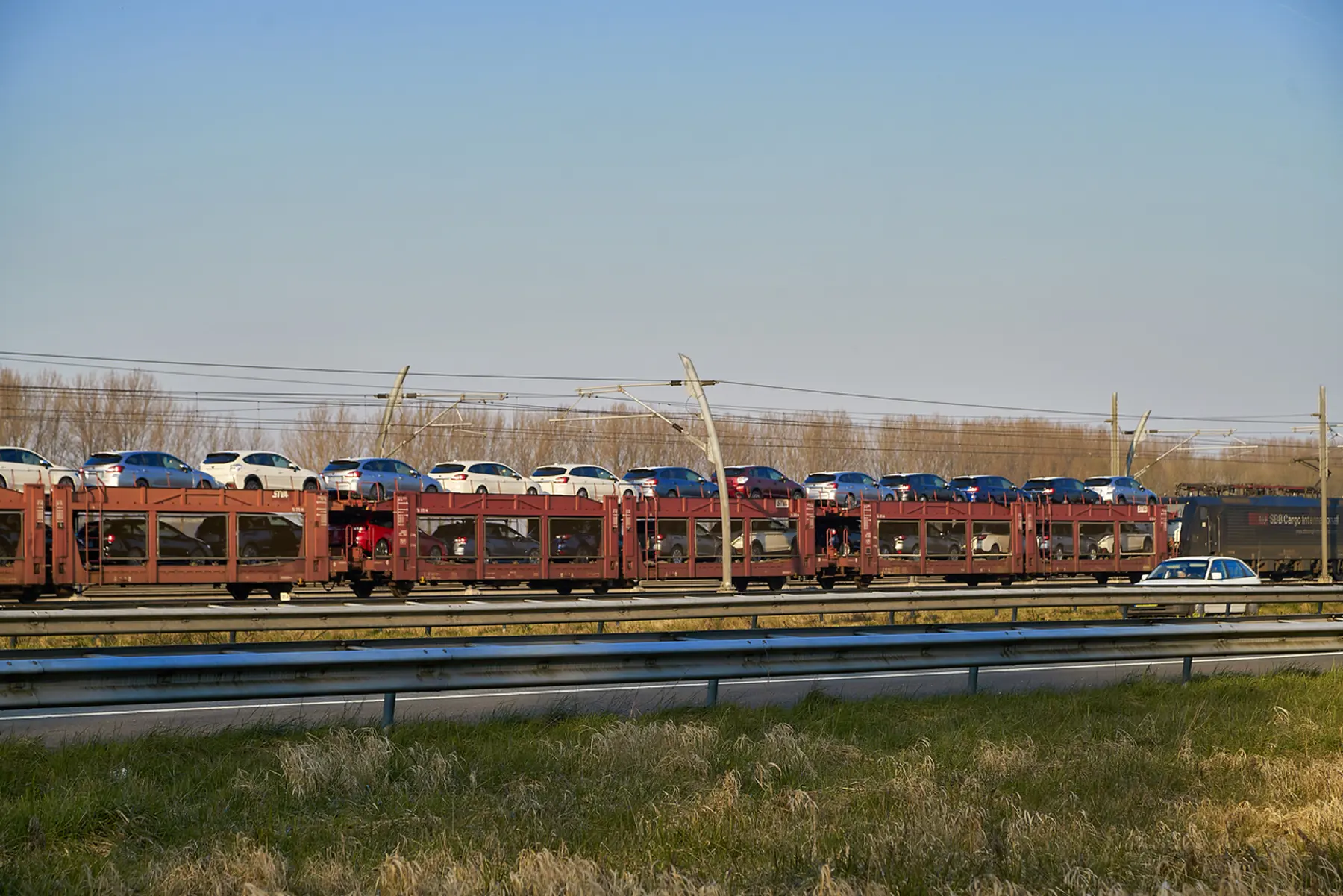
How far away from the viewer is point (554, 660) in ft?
32.5

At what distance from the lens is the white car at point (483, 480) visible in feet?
130

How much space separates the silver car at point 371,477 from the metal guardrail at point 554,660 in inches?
894

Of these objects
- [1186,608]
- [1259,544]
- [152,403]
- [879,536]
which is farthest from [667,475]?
[152,403]

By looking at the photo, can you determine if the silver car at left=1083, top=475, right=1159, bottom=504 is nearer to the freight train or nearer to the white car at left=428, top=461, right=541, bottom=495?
the freight train

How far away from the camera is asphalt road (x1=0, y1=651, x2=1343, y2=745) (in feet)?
34.6

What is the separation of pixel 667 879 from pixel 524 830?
3.95 ft

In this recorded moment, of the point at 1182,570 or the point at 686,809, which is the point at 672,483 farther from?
the point at 686,809

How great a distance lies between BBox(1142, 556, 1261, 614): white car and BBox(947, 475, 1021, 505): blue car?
13.2 meters

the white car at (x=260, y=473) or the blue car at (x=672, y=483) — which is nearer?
the white car at (x=260, y=473)

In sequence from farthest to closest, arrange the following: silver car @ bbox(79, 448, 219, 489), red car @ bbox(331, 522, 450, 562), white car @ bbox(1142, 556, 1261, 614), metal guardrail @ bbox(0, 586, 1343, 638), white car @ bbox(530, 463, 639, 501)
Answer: white car @ bbox(530, 463, 639, 501) < silver car @ bbox(79, 448, 219, 489) < red car @ bbox(331, 522, 450, 562) < white car @ bbox(1142, 556, 1261, 614) < metal guardrail @ bbox(0, 586, 1343, 638)

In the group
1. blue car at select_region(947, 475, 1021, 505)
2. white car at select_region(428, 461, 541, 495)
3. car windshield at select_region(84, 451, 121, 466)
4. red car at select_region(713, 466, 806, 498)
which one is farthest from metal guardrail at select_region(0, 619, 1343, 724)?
blue car at select_region(947, 475, 1021, 505)

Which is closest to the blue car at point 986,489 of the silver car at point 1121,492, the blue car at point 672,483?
the silver car at point 1121,492

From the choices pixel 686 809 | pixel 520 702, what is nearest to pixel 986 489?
pixel 520 702

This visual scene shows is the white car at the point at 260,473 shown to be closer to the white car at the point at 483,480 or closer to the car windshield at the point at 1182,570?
the white car at the point at 483,480
